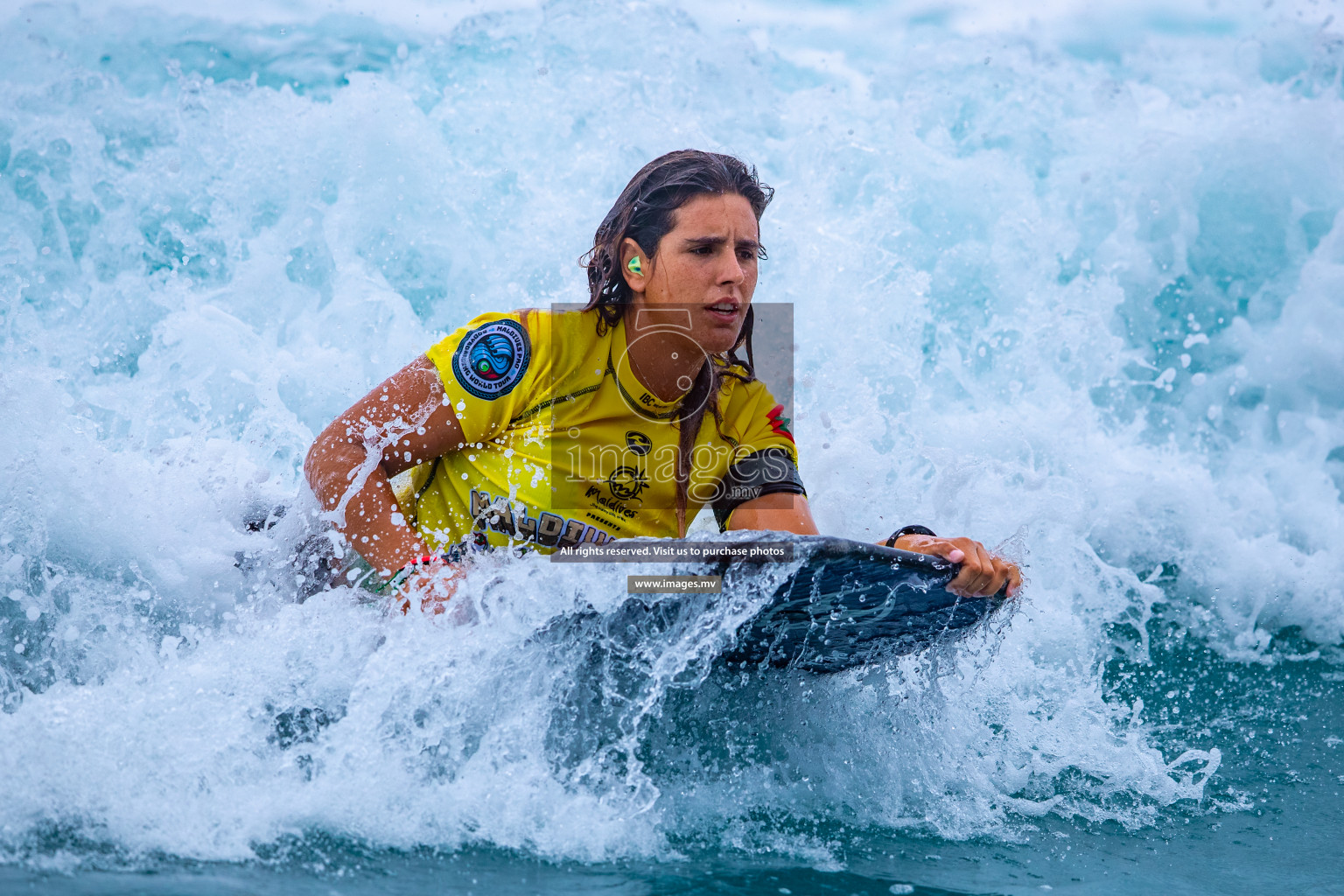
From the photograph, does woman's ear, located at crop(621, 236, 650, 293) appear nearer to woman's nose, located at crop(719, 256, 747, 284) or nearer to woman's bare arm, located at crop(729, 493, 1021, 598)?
woman's nose, located at crop(719, 256, 747, 284)

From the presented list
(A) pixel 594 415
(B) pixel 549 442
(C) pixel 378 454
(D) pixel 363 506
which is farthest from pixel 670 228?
(D) pixel 363 506

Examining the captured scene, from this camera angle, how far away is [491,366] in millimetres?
2641

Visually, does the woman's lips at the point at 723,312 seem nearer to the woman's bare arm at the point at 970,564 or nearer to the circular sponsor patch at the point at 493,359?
the circular sponsor patch at the point at 493,359

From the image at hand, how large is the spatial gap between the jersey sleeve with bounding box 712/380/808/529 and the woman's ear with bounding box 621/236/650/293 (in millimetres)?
427

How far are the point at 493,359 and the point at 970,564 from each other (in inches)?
48.0

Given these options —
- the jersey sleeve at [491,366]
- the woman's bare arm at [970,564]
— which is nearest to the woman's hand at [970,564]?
the woman's bare arm at [970,564]

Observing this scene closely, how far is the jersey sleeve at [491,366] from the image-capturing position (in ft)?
8.66

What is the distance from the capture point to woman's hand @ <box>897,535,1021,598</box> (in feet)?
7.79

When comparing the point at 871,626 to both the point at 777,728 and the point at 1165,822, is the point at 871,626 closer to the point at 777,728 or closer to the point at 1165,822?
the point at 777,728

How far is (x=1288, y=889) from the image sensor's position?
238 centimetres

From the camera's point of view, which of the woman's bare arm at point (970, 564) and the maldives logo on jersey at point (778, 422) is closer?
the woman's bare arm at point (970, 564)

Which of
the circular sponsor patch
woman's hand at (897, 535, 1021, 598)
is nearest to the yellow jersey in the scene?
the circular sponsor patch

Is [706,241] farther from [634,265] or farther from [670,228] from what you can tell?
[634,265]

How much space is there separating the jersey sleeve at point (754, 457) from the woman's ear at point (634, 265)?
427 millimetres
